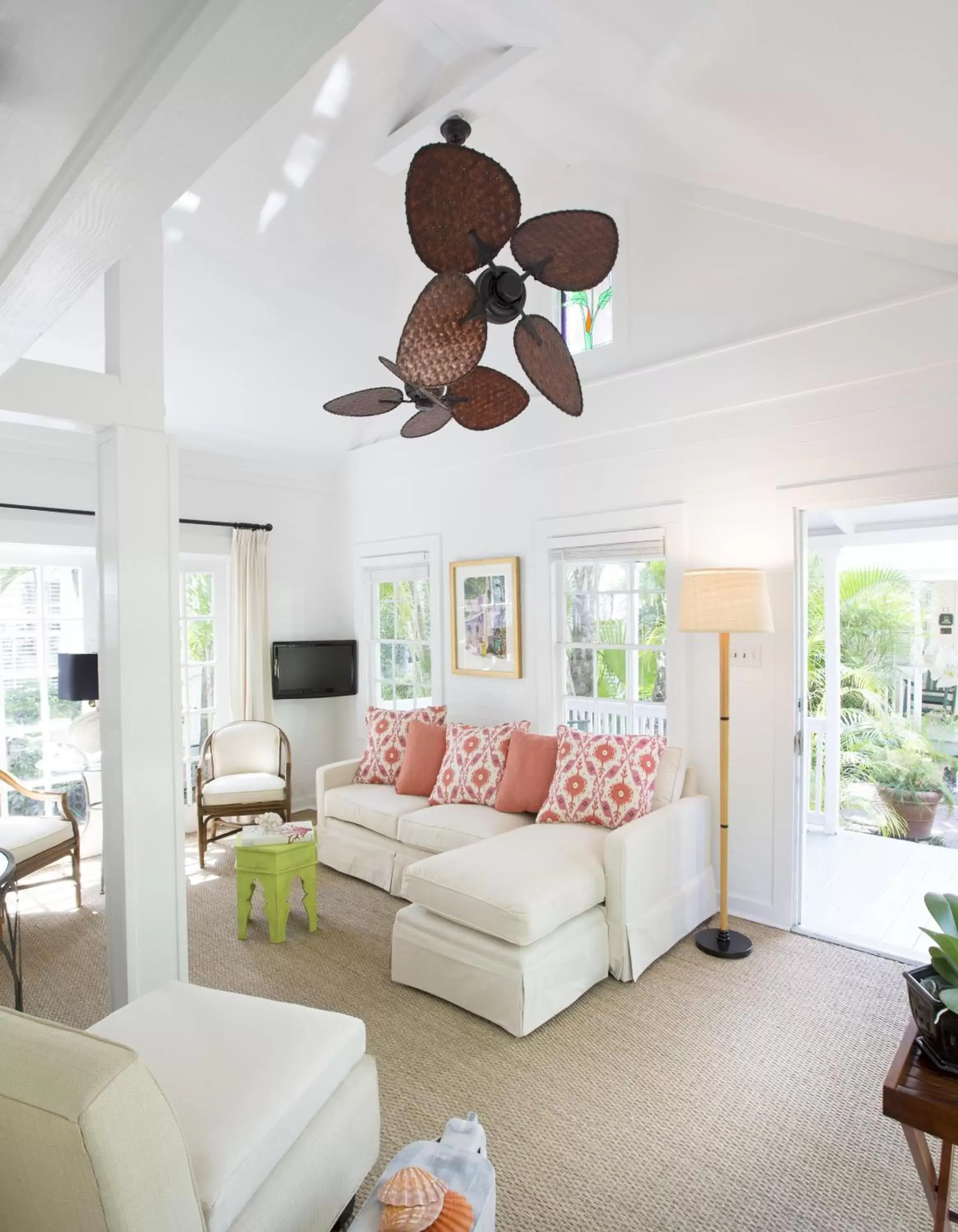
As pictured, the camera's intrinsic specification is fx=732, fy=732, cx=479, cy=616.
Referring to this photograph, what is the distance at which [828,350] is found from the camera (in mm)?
3271

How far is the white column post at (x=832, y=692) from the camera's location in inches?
204

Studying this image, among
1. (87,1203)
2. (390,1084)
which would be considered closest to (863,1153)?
(390,1084)

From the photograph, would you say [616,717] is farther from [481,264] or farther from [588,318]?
[481,264]

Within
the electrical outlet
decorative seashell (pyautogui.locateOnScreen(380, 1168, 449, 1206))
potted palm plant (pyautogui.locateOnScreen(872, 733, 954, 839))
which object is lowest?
potted palm plant (pyautogui.locateOnScreen(872, 733, 954, 839))

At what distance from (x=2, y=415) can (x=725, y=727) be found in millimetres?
3111

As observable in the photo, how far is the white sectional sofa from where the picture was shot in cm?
272

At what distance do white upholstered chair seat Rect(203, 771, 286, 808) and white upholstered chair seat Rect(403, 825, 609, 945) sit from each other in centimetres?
180

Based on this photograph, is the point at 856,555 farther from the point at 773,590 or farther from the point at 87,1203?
the point at 87,1203

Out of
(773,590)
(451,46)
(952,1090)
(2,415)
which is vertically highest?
(451,46)

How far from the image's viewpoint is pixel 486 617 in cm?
475

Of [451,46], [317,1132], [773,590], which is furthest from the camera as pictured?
[773,590]

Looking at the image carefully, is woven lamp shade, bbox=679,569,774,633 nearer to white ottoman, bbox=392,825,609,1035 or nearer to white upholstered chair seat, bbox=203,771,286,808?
white ottoman, bbox=392,825,609,1035

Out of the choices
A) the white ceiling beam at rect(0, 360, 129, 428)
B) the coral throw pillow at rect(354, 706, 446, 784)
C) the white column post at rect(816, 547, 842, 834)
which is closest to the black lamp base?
the coral throw pillow at rect(354, 706, 446, 784)

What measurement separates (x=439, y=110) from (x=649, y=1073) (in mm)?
3875
